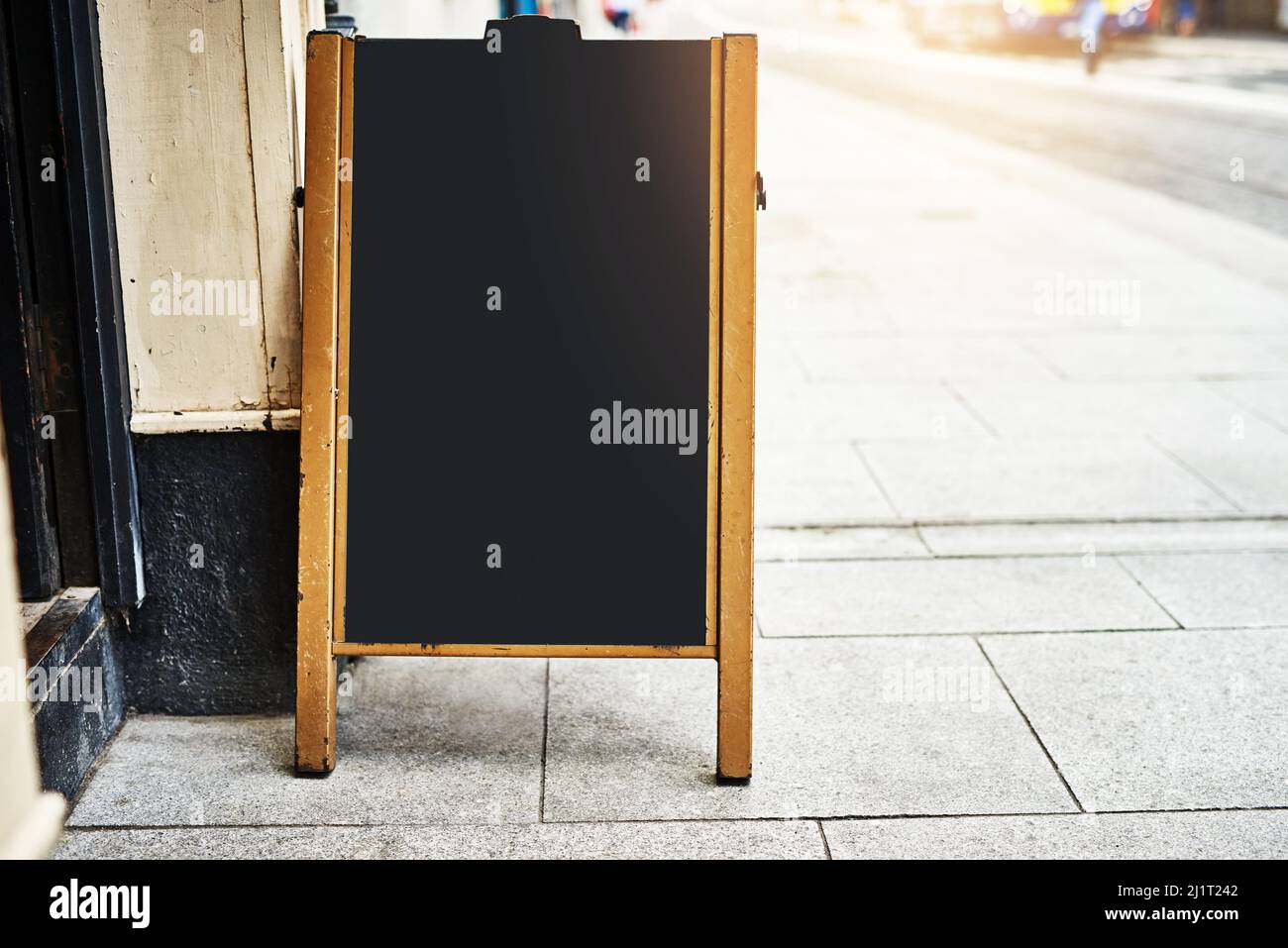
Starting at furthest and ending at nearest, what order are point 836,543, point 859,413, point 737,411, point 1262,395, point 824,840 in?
point 1262,395, point 859,413, point 836,543, point 737,411, point 824,840

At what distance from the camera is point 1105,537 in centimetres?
516

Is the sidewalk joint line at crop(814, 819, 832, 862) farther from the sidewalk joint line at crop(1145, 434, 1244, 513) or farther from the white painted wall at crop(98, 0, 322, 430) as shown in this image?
the sidewalk joint line at crop(1145, 434, 1244, 513)

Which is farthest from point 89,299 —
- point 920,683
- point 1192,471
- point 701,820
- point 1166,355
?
point 1166,355

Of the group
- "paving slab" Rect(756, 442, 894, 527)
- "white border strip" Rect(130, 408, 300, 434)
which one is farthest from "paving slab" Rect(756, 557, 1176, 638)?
"white border strip" Rect(130, 408, 300, 434)

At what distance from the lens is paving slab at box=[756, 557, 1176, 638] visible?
4461mm

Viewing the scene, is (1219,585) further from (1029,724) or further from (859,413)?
(859,413)

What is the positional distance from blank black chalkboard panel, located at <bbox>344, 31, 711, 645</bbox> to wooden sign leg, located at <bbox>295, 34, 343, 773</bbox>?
61mm

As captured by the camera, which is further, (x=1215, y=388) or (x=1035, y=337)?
(x=1035, y=337)

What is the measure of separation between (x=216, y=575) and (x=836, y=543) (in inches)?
91.7
